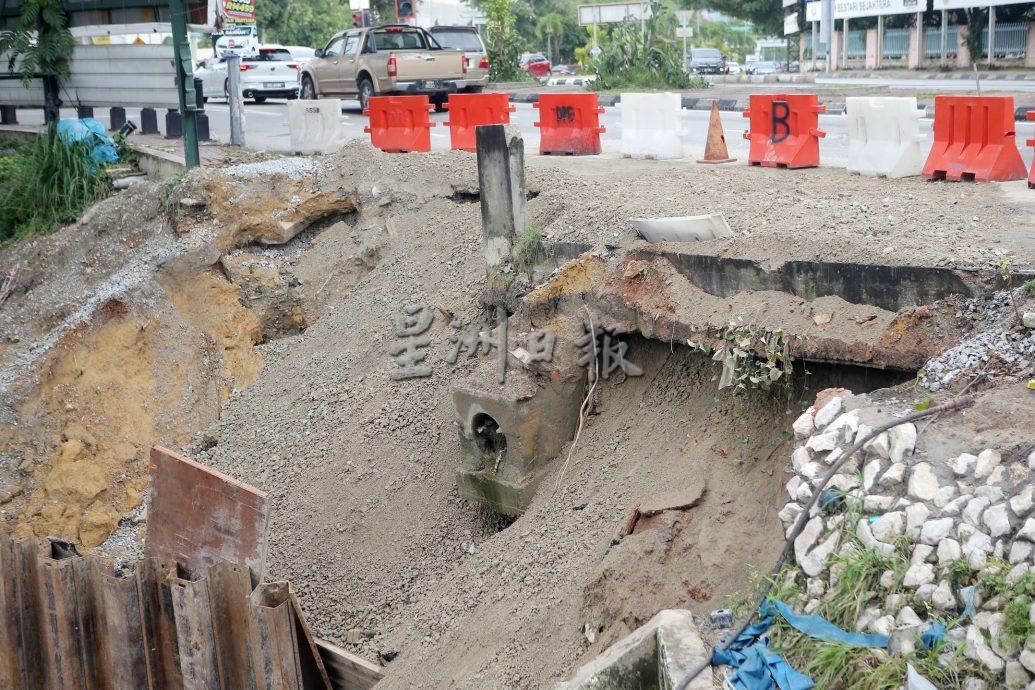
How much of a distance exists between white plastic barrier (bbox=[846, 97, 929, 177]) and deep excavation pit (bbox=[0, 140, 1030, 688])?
57 centimetres

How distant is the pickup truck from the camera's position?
19.3 m

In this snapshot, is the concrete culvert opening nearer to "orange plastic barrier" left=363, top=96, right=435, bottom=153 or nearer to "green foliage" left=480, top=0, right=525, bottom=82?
"orange plastic barrier" left=363, top=96, right=435, bottom=153

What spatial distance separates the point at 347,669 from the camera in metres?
7.00

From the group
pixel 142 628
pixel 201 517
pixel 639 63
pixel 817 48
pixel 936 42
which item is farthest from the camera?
pixel 817 48

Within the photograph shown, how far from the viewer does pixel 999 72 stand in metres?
27.8

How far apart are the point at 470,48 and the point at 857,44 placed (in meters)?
21.2

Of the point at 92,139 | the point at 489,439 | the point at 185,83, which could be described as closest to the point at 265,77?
the point at 92,139

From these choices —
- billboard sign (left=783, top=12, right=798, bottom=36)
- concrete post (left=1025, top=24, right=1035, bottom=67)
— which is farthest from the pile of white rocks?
billboard sign (left=783, top=12, right=798, bottom=36)

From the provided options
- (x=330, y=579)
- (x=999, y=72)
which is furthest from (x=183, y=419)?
(x=999, y=72)

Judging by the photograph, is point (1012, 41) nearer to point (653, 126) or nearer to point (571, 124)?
point (653, 126)

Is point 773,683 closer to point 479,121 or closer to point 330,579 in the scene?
point 330,579

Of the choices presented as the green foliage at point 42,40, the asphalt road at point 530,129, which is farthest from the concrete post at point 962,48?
the green foliage at point 42,40

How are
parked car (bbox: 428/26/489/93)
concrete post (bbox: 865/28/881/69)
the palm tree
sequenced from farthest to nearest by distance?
the palm tree
concrete post (bbox: 865/28/881/69)
parked car (bbox: 428/26/489/93)

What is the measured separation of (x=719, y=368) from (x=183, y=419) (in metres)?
6.06
